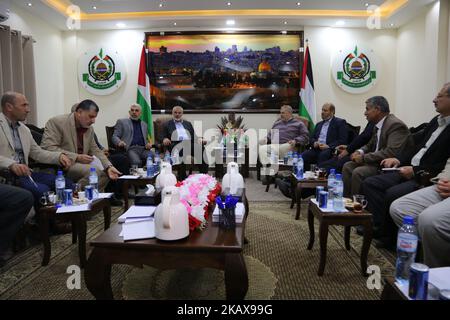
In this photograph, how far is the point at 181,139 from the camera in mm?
5277

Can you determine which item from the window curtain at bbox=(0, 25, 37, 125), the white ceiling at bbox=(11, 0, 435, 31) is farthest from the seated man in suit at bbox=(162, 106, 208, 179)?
the window curtain at bbox=(0, 25, 37, 125)

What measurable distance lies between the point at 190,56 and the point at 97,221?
376cm

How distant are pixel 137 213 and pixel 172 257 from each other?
495 millimetres

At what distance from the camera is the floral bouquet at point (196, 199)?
1643mm

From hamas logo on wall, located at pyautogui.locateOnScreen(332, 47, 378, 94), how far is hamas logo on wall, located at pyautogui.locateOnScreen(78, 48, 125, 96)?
391 centimetres

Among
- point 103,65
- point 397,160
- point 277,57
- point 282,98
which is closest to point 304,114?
point 282,98

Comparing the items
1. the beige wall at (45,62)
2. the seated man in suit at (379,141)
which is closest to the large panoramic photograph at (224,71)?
the beige wall at (45,62)

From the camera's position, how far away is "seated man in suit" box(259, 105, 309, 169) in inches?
204

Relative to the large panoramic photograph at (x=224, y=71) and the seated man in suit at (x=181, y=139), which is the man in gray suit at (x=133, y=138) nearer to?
the seated man in suit at (x=181, y=139)

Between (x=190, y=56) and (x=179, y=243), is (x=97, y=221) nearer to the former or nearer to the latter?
A: (x=179, y=243)

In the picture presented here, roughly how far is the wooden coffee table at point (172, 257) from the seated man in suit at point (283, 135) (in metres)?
3.77

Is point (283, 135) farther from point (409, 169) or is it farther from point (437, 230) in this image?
point (437, 230)

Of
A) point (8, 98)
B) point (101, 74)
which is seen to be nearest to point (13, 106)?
point (8, 98)
